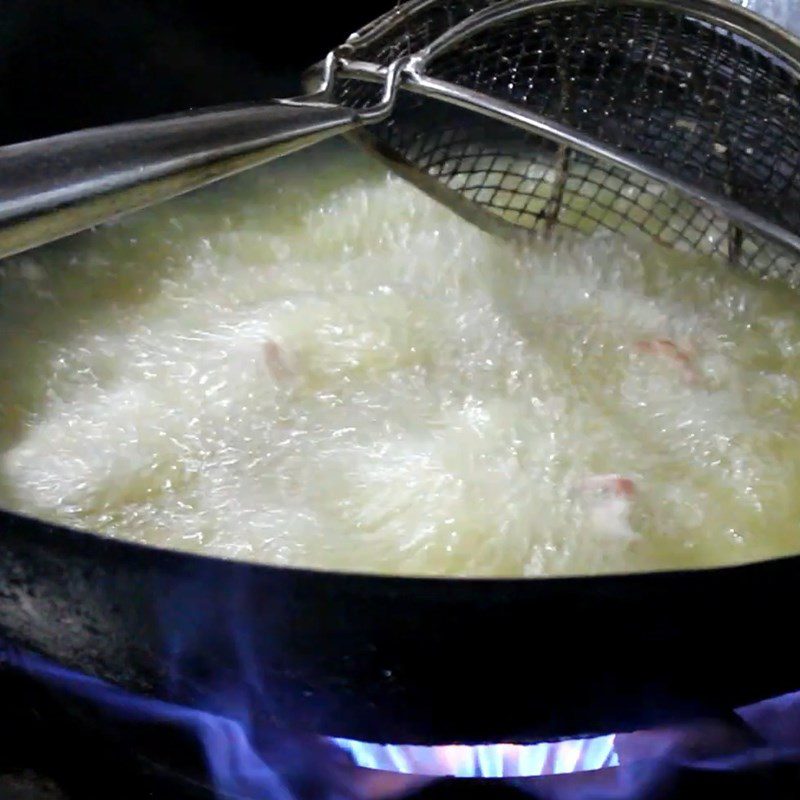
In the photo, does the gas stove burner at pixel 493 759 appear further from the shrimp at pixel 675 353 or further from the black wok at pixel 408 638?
the shrimp at pixel 675 353

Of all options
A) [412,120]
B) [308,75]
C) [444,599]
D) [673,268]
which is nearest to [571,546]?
[444,599]

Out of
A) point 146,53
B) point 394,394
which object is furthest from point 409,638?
point 146,53

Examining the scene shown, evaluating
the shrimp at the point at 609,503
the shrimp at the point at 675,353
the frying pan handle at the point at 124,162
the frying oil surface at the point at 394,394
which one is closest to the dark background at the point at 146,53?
the frying oil surface at the point at 394,394

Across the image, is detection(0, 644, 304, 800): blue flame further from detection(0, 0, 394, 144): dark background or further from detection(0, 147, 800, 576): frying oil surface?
detection(0, 0, 394, 144): dark background

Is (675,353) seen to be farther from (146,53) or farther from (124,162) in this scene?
(146,53)

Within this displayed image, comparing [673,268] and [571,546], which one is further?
[673,268]

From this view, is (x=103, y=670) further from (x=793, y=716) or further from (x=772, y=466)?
(x=772, y=466)

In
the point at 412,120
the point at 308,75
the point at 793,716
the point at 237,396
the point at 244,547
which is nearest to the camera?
the point at 793,716

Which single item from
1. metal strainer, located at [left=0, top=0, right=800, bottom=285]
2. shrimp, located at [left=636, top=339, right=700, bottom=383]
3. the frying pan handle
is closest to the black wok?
the frying pan handle
